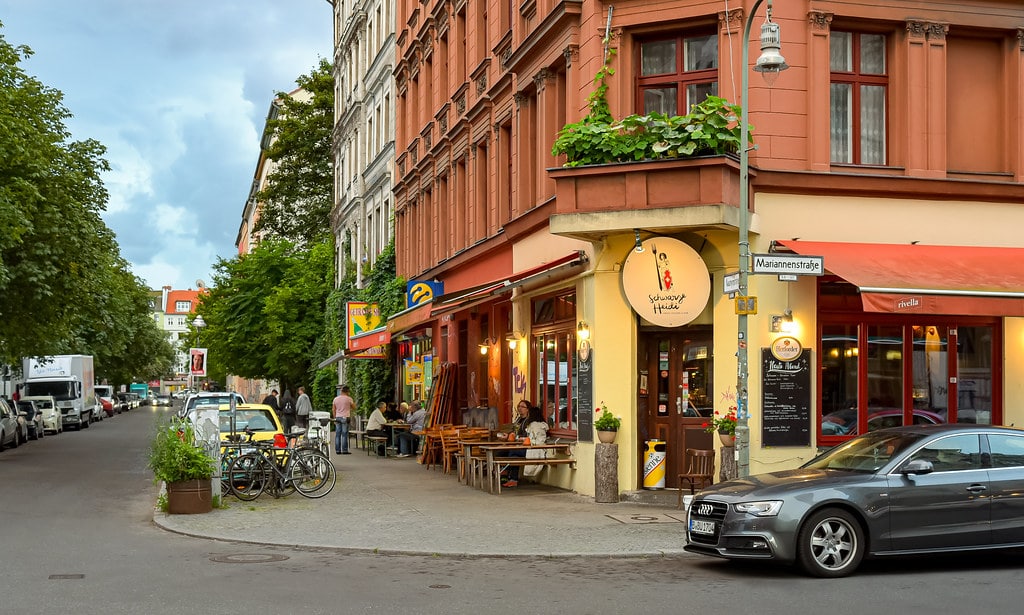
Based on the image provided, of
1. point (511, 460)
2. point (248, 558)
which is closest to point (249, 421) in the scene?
point (511, 460)

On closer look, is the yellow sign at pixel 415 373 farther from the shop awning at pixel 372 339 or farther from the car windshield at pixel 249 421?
the car windshield at pixel 249 421

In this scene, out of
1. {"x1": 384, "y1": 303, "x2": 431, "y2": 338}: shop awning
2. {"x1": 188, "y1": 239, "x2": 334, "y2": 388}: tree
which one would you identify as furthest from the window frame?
{"x1": 188, "y1": 239, "x2": 334, "y2": 388}: tree

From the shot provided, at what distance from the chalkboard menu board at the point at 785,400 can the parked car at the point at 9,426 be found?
28487 millimetres

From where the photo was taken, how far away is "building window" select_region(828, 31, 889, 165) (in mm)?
19141

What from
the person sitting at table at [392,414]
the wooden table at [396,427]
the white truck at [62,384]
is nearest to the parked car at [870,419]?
the wooden table at [396,427]

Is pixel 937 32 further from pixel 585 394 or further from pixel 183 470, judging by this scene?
pixel 183 470

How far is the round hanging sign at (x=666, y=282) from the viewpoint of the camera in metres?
18.5

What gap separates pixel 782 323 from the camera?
59.9 ft

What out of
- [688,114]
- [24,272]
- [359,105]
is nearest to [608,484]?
[688,114]

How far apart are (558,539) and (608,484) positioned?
14.4 feet

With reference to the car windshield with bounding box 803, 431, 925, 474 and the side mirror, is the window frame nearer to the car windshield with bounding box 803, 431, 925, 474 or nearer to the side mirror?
the car windshield with bounding box 803, 431, 925, 474

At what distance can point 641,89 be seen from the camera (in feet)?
64.0

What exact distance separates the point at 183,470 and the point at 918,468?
10.5 meters

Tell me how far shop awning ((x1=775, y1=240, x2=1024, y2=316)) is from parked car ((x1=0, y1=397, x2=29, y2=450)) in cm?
2923
